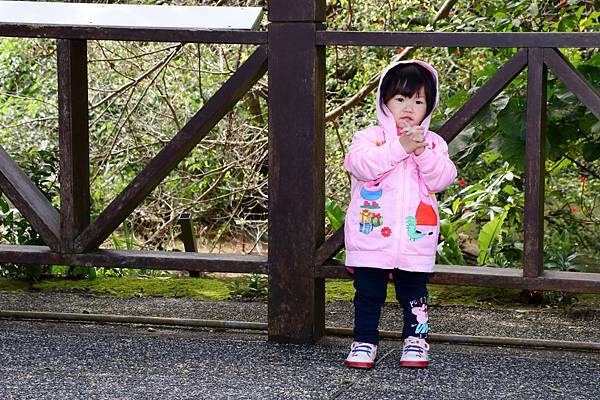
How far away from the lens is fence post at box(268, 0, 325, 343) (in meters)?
4.08

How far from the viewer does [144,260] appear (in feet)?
14.0

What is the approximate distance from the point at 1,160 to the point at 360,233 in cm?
148

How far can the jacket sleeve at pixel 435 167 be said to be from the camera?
379cm

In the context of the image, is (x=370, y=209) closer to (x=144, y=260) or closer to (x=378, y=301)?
(x=378, y=301)

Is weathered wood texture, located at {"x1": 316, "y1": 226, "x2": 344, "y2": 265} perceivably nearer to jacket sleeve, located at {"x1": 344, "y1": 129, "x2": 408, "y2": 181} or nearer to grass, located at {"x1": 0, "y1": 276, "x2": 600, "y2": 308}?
jacket sleeve, located at {"x1": 344, "y1": 129, "x2": 408, "y2": 181}

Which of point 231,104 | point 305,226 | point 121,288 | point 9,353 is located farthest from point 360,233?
point 121,288

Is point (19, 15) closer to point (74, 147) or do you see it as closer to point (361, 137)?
point (74, 147)

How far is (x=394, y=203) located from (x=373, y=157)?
0.18m

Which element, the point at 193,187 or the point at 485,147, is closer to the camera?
the point at 485,147

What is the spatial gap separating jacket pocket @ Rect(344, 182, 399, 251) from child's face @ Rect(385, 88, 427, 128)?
23cm

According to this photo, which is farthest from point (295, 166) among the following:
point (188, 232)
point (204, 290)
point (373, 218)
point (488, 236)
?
point (188, 232)

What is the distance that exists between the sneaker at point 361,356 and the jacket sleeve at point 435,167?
1.89 feet

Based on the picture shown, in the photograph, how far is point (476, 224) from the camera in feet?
22.5

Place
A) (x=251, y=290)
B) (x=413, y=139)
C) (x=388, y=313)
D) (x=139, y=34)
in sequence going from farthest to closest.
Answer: (x=251, y=290) < (x=388, y=313) < (x=139, y=34) < (x=413, y=139)
